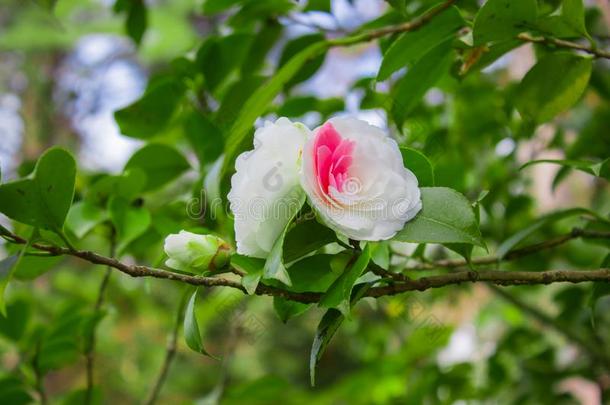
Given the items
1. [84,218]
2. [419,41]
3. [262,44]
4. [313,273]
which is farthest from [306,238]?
[262,44]

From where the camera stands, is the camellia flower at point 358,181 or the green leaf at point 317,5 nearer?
the camellia flower at point 358,181

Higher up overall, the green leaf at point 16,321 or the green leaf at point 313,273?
the green leaf at point 313,273

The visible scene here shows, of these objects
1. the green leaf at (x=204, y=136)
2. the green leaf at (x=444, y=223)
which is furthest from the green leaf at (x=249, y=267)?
the green leaf at (x=204, y=136)

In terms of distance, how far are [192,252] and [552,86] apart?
450mm

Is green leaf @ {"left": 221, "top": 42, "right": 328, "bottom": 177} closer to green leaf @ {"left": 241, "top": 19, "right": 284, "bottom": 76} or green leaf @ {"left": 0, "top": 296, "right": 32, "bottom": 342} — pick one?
green leaf @ {"left": 241, "top": 19, "right": 284, "bottom": 76}

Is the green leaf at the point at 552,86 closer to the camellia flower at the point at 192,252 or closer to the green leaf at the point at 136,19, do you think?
the camellia flower at the point at 192,252

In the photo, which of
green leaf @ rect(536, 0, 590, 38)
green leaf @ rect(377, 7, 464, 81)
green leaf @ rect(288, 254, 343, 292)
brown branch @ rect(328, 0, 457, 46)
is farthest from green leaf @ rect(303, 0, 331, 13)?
green leaf @ rect(288, 254, 343, 292)

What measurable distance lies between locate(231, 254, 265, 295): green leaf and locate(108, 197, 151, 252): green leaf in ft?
0.85

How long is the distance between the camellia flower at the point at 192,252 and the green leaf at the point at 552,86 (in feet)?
1.34

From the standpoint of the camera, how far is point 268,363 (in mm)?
4406

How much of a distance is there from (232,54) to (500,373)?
32.0 inches

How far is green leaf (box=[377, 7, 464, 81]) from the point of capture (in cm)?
64

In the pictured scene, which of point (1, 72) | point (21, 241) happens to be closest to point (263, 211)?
point (21, 241)

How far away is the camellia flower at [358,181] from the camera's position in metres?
0.48
